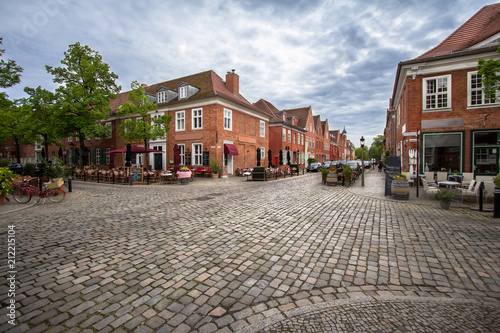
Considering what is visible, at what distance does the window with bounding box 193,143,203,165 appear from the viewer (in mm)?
23688

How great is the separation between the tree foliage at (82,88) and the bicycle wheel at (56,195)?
17.2 m

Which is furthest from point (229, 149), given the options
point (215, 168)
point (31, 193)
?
point (31, 193)

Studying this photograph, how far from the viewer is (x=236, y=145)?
82.7 feet

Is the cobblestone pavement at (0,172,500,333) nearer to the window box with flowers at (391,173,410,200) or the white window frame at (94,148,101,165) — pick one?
the window box with flowers at (391,173,410,200)

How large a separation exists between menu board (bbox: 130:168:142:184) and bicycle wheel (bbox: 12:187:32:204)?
6584 millimetres

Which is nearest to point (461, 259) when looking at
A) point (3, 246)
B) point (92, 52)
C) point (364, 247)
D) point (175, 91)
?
point (364, 247)

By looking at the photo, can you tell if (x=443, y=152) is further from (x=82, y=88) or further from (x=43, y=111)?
(x=43, y=111)

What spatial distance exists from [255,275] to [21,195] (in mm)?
11606

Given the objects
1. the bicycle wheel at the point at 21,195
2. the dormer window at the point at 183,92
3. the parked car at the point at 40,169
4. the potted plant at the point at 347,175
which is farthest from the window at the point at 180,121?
the potted plant at the point at 347,175

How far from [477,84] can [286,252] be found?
16191mm

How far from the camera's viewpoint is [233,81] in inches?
1091

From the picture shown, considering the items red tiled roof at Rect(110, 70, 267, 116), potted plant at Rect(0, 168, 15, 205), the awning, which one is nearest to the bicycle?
potted plant at Rect(0, 168, 15, 205)

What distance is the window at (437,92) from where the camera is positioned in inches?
531

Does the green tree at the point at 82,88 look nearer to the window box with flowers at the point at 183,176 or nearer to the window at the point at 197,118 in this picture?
the window at the point at 197,118
